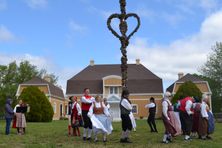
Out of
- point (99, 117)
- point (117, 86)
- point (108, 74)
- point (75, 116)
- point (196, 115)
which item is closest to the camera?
point (99, 117)

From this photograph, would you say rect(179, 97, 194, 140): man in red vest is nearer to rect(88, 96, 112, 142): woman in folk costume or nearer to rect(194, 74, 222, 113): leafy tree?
rect(88, 96, 112, 142): woman in folk costume

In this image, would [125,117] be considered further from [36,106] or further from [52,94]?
[52,94]

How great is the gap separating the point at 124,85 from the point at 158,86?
43.9m

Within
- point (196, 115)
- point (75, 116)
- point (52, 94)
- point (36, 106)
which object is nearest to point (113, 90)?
point (52, 94)

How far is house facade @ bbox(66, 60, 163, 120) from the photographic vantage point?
59.6 m

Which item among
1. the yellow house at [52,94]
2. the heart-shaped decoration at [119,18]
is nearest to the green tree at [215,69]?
the yellow house at [52,94]

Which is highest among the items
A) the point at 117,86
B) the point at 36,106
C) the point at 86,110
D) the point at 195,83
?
the point at 117,86

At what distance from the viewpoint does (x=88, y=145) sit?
12844 mm

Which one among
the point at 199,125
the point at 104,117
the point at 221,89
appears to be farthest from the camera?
the point at 221,89

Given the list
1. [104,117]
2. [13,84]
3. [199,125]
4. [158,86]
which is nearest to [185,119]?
[199,125]

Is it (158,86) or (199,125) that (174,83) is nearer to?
(158,86)

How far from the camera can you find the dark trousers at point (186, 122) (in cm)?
1471

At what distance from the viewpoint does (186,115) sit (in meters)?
15.1

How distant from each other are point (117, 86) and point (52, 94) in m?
9.76
